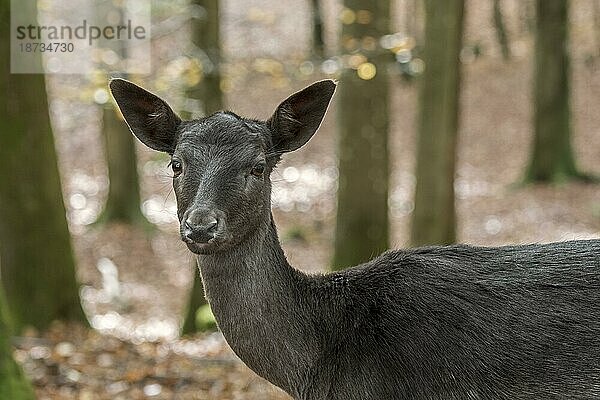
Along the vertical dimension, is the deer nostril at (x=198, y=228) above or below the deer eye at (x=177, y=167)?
below

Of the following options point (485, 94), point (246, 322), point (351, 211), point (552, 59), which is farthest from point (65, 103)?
point (246, 322)

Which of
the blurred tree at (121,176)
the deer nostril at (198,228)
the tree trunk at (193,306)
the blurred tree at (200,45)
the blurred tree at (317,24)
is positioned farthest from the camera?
the blurred tree at (317,24)

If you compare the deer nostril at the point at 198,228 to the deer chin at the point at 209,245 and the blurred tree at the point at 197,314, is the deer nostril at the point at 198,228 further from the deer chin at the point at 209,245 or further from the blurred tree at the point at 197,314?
the blurred tree at the point at 197,314

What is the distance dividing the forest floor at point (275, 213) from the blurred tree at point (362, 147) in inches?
34.5

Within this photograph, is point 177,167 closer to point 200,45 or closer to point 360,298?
point 360,298

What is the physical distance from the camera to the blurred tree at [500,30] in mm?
29125

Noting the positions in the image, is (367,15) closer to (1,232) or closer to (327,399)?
(1,232)

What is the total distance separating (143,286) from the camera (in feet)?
53.7

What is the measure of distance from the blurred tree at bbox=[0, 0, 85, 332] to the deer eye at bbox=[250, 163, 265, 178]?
4.89 m

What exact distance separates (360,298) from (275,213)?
53.0ft

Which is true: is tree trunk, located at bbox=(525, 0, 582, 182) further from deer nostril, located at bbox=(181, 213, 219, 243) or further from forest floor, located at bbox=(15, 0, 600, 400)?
deer nostril, located at bbox=(181, 213, 219, 243)

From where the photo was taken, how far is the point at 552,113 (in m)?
20.7

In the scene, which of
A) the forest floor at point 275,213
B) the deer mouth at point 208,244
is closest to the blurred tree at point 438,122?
the forest floor at point 275,213

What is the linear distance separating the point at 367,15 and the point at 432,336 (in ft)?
20.1
